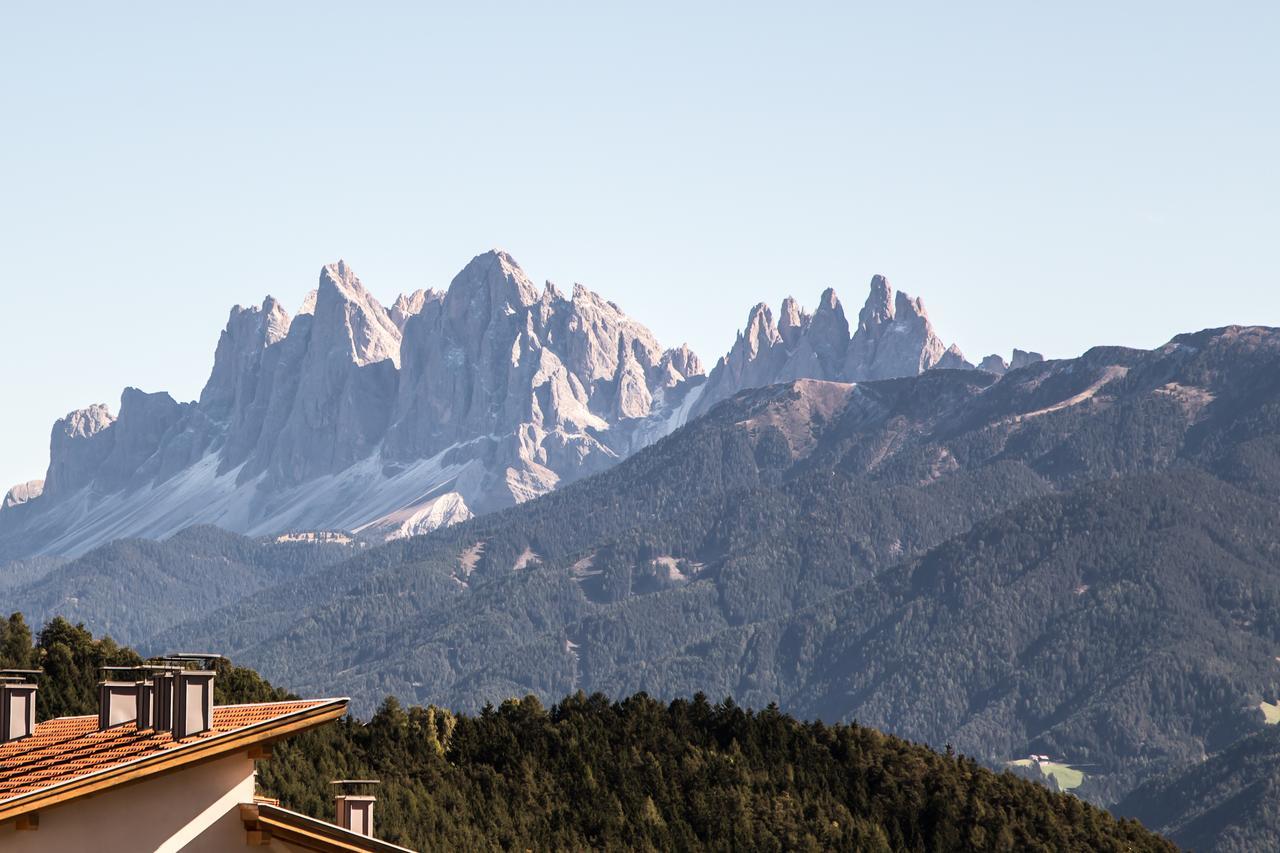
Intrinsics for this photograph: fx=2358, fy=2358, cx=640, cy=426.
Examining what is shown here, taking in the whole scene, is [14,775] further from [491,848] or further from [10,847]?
[491,848]

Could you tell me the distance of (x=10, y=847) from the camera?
28484 mm

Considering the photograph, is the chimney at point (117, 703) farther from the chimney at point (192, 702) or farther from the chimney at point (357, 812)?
the chimney at point (357, 812)

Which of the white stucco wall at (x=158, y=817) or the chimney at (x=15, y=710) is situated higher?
the chimney at (x=15, y=710)

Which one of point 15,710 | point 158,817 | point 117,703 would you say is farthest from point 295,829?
point 15,710

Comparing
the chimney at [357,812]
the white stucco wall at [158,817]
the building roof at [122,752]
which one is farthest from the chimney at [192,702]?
the chimney at [357,812]

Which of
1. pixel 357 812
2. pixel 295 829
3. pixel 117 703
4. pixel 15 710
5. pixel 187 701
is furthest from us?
pixel 357 812

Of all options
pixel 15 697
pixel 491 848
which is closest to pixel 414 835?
pixel 491 848

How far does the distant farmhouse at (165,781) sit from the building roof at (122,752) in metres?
0.02

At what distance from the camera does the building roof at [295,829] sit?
101ft

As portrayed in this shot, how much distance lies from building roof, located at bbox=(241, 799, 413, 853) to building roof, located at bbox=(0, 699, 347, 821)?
1046 mm

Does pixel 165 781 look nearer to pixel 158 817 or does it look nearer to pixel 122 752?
pixel 158 817

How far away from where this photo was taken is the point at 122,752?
30.1m

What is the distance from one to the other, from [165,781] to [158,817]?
0.47m

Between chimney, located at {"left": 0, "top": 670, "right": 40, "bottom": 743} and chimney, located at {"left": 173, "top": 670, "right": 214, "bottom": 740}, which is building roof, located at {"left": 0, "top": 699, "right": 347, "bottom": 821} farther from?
chimney, located at {"left": 0, "top": 670, "right": 40, "bottom": 743}
